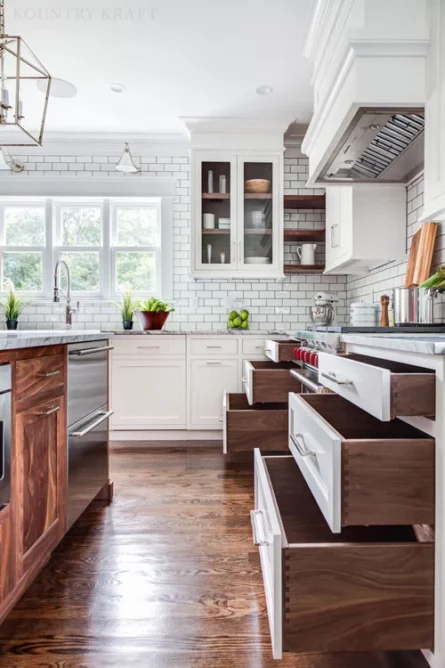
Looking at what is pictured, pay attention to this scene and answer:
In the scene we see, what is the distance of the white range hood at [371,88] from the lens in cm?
167

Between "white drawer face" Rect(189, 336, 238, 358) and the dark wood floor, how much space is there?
1.30 metres

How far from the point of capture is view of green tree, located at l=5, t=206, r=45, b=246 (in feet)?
12.7

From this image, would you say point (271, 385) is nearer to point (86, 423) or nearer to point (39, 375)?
point (86, 423)

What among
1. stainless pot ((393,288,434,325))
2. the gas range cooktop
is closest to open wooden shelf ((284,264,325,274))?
stainless pot ((393,288,434,325))

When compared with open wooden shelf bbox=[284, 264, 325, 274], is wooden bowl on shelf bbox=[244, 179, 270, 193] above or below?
above

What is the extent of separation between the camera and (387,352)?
1.18 m

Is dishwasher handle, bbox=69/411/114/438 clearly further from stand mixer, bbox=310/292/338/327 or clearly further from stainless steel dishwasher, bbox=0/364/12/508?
stand mixer, bbox=310/292/338/327

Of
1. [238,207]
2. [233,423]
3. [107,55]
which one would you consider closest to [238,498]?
[233,423]

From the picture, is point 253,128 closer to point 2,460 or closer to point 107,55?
point 107,55

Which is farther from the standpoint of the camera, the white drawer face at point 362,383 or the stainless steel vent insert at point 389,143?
the stainless steel vent insert at point 389,143

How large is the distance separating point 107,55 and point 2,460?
260 centimetres

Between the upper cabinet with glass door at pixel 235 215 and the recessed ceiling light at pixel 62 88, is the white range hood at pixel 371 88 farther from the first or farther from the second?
the recessed ceiling light at pixel 62 88

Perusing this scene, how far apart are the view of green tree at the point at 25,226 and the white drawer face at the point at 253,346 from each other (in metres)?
2.10

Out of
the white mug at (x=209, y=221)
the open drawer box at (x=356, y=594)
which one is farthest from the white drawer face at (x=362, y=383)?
the white mug at (x=209, y=221)
